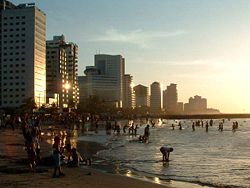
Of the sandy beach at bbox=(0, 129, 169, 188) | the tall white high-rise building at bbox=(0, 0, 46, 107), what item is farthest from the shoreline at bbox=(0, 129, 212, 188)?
the tall white high-rise building at bbox=(0, 0, 46, 107)

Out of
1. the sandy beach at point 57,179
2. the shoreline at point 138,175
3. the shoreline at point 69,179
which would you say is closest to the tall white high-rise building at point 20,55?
the shoreline at point 138,175

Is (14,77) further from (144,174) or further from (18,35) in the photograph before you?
(144,174)

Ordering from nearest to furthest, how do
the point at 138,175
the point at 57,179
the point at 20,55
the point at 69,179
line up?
the point at 57,179 < the point at 69,179 < the point at 138,175 < the point at 20,55

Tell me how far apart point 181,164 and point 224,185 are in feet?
29.6

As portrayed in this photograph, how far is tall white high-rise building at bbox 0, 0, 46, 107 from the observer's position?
18238cm

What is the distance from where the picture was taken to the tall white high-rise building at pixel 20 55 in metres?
182

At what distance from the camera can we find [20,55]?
18638cm

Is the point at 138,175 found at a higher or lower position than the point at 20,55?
lower

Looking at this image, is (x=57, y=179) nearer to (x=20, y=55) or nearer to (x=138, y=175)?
(x=138, y=175)

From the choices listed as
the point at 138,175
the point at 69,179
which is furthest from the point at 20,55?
the point at 69,179

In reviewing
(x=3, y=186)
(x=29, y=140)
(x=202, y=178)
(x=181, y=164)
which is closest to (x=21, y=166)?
(x=29, y=140)

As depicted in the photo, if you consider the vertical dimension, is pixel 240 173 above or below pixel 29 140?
below

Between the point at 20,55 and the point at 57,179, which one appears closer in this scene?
the point at 57,179

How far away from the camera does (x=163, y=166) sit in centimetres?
2870
